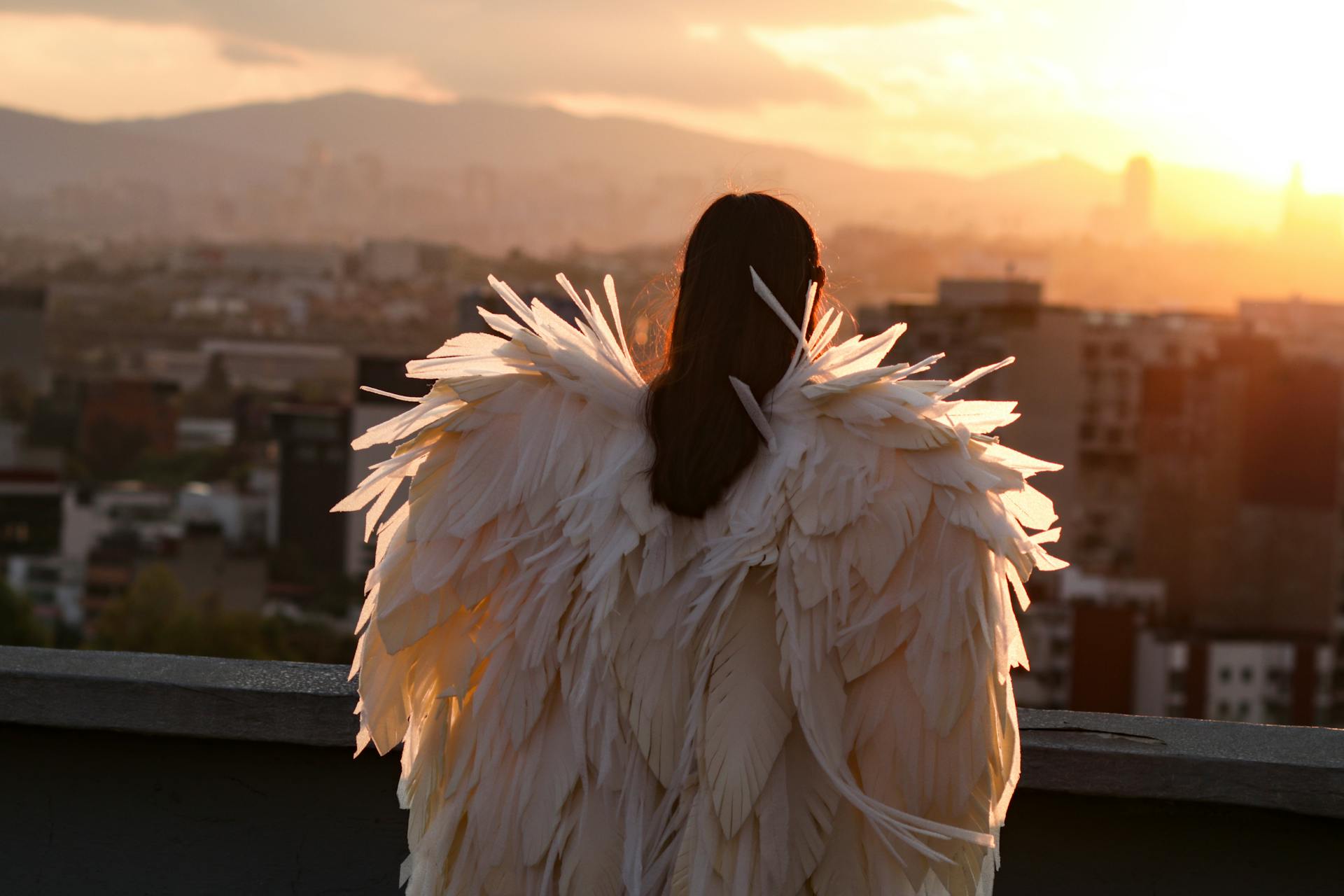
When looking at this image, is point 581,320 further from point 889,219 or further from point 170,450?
point 889,219

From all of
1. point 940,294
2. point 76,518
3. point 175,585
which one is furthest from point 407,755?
point 76,518

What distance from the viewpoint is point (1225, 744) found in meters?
1.56

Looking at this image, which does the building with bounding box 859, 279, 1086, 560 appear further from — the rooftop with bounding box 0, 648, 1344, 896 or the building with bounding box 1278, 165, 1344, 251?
the rooftop with bounding box 0, 648, 1344, 896

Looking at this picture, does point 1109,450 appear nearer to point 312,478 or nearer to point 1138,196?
point 312,478

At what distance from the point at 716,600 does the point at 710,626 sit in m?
0.02

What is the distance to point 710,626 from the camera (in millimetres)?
1155

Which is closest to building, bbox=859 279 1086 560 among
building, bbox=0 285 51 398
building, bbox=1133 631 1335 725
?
building, bbox=1133 631 1335 725

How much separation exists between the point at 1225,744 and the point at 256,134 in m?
77.2

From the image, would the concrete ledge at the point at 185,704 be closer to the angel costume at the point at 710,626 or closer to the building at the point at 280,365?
the angel costume at the point at 710,626

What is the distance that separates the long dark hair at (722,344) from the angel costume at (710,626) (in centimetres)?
2

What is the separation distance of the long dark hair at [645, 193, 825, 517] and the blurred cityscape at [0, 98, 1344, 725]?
20464 mm

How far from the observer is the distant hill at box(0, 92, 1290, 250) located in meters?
51.4

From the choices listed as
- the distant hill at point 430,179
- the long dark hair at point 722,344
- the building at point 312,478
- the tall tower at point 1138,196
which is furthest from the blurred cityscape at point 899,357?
the long dark hair at point 722,344

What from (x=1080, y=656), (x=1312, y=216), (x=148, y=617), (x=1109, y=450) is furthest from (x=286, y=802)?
(x=1312, y=216)
